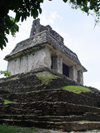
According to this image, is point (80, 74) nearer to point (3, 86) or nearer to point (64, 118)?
point (3, 86)

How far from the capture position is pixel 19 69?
14.6m

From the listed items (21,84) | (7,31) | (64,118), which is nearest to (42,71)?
(21,84)

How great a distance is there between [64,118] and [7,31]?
11.1 feet

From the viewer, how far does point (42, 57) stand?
12.9 m

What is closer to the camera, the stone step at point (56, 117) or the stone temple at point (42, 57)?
the stone step at point (56, 117)

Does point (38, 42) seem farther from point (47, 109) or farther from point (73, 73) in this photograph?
point (47, 109)

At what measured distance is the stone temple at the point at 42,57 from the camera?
42.0 feet

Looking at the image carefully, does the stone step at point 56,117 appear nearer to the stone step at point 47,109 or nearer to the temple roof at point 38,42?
the stone step at point 47,109

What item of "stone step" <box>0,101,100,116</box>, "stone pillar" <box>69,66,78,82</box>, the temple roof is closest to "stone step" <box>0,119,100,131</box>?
"stone step" <box>0,101,100,116</box>

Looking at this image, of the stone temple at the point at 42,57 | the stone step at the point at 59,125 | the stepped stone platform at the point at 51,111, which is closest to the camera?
the stone step at the point at 59,125

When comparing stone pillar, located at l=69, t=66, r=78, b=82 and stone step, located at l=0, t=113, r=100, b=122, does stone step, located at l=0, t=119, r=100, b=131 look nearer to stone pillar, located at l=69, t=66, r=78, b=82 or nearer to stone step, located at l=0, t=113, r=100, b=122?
stone step, located at l=0, t=113, r=100, b=122

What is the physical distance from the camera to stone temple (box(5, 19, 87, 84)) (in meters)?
12.8

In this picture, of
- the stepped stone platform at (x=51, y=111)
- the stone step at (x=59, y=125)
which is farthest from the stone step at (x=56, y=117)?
the stone step at (x=59, y=125)

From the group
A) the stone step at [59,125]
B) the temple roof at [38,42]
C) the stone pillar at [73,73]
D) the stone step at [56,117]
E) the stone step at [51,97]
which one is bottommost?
the stone step at [59,125]
